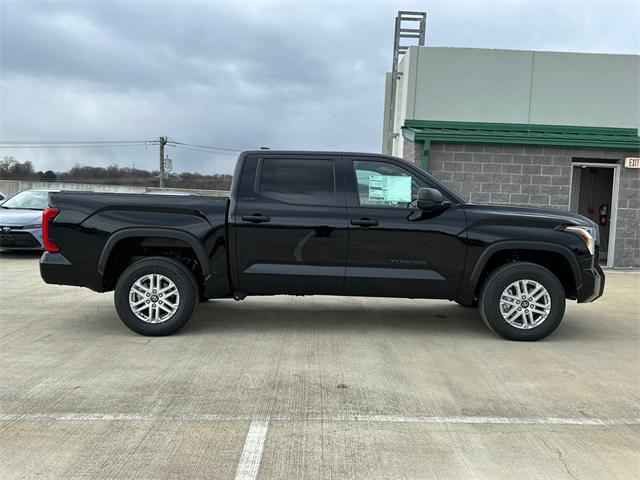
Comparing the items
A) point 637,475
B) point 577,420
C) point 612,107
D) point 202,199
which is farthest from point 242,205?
point 612,107

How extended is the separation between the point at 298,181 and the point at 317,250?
2.57 feet

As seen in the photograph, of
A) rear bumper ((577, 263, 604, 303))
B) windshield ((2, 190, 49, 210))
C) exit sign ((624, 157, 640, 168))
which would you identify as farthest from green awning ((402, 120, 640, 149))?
windshield ((2, 190, 49, 210))

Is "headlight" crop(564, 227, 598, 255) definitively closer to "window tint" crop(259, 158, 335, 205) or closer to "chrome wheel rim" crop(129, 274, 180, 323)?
"window tint" crop(259, 158, 335, 205)

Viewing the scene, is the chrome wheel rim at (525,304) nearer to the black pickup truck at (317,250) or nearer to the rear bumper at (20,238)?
the black pickup truck at (317,250)

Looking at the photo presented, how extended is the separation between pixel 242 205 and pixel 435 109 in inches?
317

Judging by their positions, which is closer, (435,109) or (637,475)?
(637,475)

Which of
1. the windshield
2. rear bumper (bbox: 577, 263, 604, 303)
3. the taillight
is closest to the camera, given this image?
the taillight

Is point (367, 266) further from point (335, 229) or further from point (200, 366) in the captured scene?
point (200, 366)

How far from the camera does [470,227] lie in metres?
5.91

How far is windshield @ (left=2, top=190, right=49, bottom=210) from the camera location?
1299 cm

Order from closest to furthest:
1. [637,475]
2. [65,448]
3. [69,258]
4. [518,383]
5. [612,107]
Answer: [637,475], [65,448], [518,383], [69,258], [612,107]

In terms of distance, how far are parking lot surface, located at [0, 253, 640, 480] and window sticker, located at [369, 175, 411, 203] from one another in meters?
1.50

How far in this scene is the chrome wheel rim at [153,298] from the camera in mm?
5879

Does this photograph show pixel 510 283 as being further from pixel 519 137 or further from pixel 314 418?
pixel 519 137
